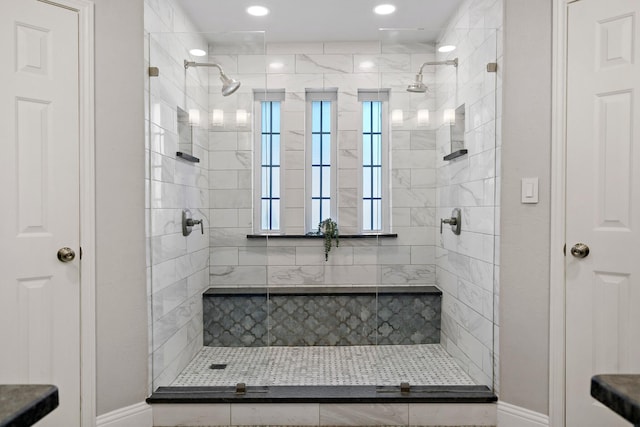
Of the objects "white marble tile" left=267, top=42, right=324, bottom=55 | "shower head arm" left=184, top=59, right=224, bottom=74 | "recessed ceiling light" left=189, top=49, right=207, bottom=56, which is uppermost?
"white marble tile" left=267, top=42, right=324, bottom=55

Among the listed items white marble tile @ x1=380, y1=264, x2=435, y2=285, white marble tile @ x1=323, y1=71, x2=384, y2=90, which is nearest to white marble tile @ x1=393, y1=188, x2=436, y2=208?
white marble tile @ x1=380, y1=264, x2=435, y2=285

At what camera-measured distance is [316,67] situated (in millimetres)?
3578

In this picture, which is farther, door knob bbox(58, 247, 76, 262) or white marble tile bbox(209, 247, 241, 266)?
white marble tile bbox(209, 247, 241, 266)

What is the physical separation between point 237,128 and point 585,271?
1834 millimetres

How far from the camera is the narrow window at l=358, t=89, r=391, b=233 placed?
7.91 feet

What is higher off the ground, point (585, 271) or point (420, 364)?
point (585, 271)

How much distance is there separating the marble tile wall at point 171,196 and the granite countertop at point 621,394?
1.89 metres

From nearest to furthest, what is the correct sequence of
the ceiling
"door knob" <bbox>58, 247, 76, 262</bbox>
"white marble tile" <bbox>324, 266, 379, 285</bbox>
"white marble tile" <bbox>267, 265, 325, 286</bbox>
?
"door knob" <bbox>58, 247, 76, 262</bbox> < the ceiling < "white marble tile" <bbox>267, 265, 325, 286</bbox> < "white marble tile" <bbox>324, 266, 379, 285</bbox>

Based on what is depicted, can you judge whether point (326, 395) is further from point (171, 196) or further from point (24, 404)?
point (24, 404)

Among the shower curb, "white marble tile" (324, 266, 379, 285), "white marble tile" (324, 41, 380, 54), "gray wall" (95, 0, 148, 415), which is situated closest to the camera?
"gray wall" (95, 0, 148, 415)

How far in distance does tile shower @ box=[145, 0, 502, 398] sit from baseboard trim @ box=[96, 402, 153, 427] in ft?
0.42

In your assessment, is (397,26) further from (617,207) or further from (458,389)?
(458,389)

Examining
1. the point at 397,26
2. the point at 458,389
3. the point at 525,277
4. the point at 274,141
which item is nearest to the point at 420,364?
the point at 458,389

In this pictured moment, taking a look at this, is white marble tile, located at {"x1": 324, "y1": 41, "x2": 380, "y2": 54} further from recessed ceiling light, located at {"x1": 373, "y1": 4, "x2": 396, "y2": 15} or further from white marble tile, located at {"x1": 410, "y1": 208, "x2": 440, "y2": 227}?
white marble tile, located at {"x1": 410, "y1": 208, "x2": 440, "y2": 227}
